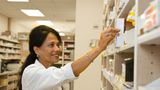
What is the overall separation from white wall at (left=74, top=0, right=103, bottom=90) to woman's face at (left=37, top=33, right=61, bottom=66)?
378 cm

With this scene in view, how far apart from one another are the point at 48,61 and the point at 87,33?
3.86 metres

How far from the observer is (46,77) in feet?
5.39

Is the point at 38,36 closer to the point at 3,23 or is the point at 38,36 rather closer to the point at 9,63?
the point at 9,63

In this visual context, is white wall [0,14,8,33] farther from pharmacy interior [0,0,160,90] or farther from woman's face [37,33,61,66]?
woman's face [37,33,61,66]

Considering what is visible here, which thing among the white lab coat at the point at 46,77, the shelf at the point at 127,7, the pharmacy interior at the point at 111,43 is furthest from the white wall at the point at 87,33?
the white lab coat at the point at 46,77

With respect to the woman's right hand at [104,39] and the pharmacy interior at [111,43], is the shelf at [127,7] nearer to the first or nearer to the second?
the pharmacy interior at [111,43]

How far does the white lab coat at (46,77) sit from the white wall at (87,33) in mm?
3945

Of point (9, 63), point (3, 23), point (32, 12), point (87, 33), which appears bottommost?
point (9, 63)

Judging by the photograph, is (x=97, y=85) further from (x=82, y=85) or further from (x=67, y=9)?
(x=67, y=9)

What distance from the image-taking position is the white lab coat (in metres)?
1.61

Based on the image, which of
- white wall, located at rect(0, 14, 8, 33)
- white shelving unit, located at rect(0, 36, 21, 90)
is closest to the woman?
white shelving unit, located at rect(0, 36, 21, 90)

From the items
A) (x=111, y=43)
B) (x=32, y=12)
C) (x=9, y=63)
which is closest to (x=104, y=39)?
(x=111, y=43)

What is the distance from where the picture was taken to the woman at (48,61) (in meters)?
1.58

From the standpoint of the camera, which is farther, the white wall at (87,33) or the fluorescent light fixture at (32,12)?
the fluorescent light fixture at (32,12)
